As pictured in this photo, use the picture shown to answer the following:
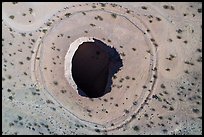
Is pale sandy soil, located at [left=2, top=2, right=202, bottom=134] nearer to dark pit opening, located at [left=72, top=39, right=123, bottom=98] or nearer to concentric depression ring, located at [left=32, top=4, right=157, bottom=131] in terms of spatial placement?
concentric depression ring, located at [left=32, top=4, right=157, bottom=131]

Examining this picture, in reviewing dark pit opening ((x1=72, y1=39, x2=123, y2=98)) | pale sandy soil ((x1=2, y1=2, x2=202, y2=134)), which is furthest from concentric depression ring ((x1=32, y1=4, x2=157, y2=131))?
dark pit opening ((x1=72, y1=39, x2=123, y2=98))

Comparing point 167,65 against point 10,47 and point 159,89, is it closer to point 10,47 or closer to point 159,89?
point 159,89

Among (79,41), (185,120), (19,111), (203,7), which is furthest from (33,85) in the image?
(203,7)

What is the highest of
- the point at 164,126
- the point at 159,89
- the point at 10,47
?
the point at 10,47

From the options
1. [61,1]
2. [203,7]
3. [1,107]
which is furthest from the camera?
[1,107]

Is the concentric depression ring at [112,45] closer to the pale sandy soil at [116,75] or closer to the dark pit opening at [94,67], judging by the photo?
the pale sandy soil at [116,75]

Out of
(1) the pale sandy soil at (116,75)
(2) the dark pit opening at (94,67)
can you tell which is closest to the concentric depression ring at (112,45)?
(1) the pale sandy soil at (116,75)
